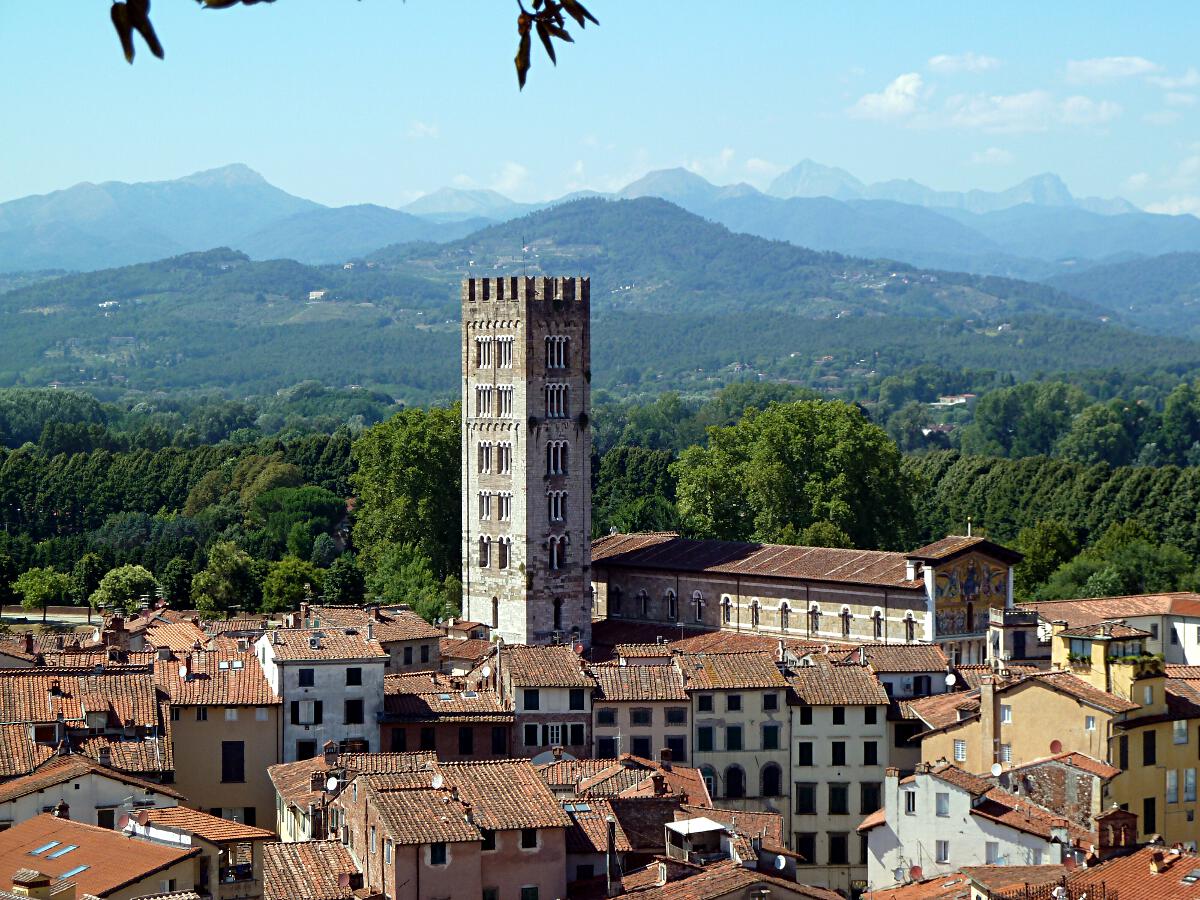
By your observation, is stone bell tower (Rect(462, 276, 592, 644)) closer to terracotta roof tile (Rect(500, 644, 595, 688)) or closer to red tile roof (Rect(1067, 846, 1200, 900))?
terracotta roof tile (Rect(500, 644, 595, 688))

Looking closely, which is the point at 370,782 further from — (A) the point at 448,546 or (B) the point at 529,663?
(A) the point at 448,546

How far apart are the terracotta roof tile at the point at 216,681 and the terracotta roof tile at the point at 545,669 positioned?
5.72 meters

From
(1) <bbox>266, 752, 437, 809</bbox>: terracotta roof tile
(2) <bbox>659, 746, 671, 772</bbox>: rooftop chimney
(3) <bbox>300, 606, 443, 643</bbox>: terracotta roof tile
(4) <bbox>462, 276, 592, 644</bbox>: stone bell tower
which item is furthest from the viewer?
(4) <bbox>462, 276, 592, 644</bbox>: stone bell tower

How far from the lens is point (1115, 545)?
96.2m

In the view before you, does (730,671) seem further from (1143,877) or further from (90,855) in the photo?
(90,855)

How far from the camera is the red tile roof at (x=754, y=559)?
7169 cm

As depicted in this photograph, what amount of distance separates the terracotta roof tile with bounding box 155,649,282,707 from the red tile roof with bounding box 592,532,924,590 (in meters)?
21.9

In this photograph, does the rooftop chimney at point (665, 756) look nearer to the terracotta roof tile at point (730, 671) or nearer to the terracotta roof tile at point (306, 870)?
the terracotta roof tile at point (730, 671)

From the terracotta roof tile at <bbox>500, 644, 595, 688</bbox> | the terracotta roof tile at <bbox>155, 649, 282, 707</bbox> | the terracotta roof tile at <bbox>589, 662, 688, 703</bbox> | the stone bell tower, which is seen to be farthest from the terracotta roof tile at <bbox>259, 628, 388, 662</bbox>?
the stone bell tower

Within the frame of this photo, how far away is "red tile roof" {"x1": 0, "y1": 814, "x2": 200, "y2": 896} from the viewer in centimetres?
3656

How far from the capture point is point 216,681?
176ft

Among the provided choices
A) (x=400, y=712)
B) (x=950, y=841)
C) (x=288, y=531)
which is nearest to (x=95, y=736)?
(x=400, y=712)

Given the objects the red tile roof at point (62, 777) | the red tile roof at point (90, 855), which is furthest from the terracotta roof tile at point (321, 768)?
the red tile roof at point (90, 855)

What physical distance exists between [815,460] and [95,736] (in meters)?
51.4
